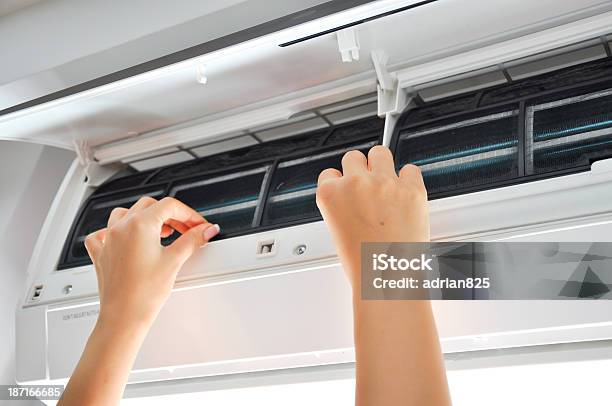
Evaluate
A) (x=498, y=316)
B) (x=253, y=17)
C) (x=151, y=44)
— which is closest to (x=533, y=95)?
(x=498, y=316)

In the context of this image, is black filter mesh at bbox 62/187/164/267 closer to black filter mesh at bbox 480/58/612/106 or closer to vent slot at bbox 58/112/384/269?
vent slot at bbox 58/112/384/269

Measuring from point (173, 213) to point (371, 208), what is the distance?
539mm

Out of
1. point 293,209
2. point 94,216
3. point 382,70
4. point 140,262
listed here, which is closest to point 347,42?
point 382,70

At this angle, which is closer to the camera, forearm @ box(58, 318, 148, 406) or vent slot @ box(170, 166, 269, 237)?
forearm @ box(58, 318, 148, 406)

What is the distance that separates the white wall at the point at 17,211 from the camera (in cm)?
240

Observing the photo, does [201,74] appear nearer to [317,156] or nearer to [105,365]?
[317,156]

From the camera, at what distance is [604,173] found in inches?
52.3

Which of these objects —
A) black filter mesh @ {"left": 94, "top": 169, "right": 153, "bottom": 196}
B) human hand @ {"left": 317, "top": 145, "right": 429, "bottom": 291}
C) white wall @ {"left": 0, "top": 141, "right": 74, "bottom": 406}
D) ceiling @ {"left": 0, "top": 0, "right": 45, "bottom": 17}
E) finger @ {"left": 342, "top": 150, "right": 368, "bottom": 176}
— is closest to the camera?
human hand @ {"left": 317, "top": 145, "right": 429, "bottom": 291}

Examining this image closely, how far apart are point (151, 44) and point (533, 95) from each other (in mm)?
744

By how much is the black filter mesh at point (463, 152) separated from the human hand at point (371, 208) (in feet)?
0.48

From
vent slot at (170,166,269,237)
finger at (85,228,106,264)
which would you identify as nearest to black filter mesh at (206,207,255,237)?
vent slot at (170,166,269,237)

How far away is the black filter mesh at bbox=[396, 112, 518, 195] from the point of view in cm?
148

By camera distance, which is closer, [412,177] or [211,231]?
[412,177]

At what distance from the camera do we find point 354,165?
1407 mm
